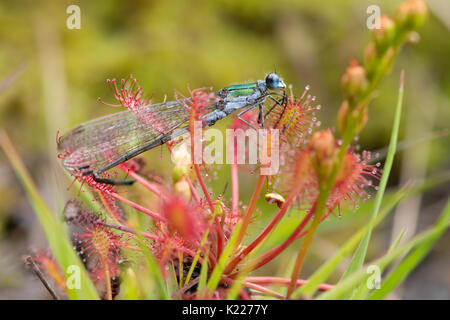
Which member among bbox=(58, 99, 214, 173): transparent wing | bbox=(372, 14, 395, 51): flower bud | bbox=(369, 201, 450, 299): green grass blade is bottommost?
bbox=(369, 201, 450, 299): green grass blade

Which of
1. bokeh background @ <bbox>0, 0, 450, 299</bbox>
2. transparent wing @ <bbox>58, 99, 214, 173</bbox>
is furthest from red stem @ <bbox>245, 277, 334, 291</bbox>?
bokeh background @ <bbox>0, 0, 450, 299</bbox>

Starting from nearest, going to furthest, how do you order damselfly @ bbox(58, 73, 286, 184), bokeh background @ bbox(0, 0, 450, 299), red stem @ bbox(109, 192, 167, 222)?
red stem @ bbox(109, 192, 167, 222), damselfly @ bbox(58, 73, 286, 184), bokeh background @ bbox(0, 0, 450, 299)

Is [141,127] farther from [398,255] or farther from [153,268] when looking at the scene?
[398,255]

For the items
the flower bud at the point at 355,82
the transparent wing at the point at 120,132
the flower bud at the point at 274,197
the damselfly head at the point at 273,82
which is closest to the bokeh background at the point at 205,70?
the transparent wing at the point at 120,132

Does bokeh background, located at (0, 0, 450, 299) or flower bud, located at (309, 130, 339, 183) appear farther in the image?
bokeh background, located at (0, 0, 450, 299)

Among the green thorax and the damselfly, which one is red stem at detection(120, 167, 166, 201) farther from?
the green thorax
